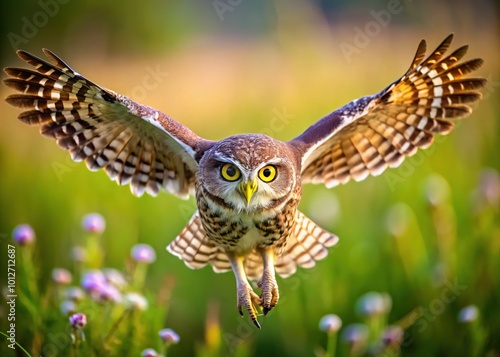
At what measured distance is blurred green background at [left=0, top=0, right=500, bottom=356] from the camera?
20.8 ft

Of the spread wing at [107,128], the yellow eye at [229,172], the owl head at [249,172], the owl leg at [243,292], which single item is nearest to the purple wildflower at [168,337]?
the owl leg at [243,292]

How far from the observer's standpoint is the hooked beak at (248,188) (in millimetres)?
4086

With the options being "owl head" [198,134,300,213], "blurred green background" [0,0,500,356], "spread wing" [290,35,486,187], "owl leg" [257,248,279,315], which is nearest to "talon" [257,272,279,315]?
"owl leg" [257,248,279,315]

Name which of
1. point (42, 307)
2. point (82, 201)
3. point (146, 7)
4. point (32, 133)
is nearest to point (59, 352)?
point (42, 307)

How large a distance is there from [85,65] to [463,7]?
3.79m

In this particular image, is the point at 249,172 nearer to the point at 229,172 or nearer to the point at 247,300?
the point at 229,172

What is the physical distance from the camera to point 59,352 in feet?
15.6

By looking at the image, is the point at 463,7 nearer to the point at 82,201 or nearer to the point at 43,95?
the point at 82,201

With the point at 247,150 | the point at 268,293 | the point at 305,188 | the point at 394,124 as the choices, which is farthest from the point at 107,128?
the point at 305,188

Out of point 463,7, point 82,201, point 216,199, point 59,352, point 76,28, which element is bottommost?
point 59,352

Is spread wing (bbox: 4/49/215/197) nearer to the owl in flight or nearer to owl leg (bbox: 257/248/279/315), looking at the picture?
the owl in flight

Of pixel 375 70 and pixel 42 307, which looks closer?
pixel 42 307

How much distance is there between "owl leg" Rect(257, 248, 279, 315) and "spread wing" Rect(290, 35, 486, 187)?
64 cm

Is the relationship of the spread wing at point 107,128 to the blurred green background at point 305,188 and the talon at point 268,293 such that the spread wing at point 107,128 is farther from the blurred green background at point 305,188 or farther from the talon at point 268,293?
the blurred green background at point 305,188
